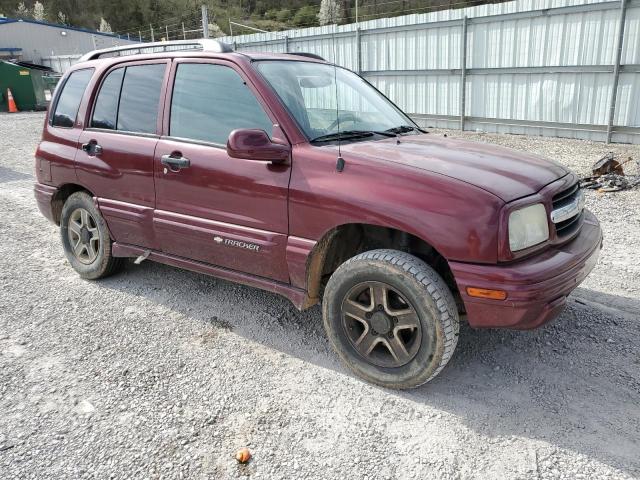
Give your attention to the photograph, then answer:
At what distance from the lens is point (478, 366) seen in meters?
3.23

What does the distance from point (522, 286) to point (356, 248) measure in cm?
114

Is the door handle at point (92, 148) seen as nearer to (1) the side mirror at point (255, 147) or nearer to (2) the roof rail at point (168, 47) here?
(2) the roof rail at point (168, 47)

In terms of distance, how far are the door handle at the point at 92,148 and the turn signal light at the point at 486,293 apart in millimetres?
3071

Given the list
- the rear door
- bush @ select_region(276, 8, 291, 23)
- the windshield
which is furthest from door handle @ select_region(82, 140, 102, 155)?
bush @ select_region(276, 8, 291, 23)

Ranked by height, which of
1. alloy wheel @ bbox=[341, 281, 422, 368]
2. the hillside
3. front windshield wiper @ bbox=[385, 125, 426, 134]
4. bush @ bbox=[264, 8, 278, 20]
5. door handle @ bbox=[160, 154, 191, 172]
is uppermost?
the hillside

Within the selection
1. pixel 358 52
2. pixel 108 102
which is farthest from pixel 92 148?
pixel 358 52

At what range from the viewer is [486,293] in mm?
2621

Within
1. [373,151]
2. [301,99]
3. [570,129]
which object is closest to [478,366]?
[373,151]

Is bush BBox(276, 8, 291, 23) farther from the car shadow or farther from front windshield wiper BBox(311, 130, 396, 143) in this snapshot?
front windshield wiper BBox(311, 130, 396, 143)

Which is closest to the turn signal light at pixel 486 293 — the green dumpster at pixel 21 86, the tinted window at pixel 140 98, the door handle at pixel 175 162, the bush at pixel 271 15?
the door handle at pixel 175 162

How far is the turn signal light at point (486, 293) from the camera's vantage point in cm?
259

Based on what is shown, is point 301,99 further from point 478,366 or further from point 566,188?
point 478,366

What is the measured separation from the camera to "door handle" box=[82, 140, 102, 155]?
13.7 ft

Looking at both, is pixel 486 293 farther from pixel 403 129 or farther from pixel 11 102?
pixel 11 102
